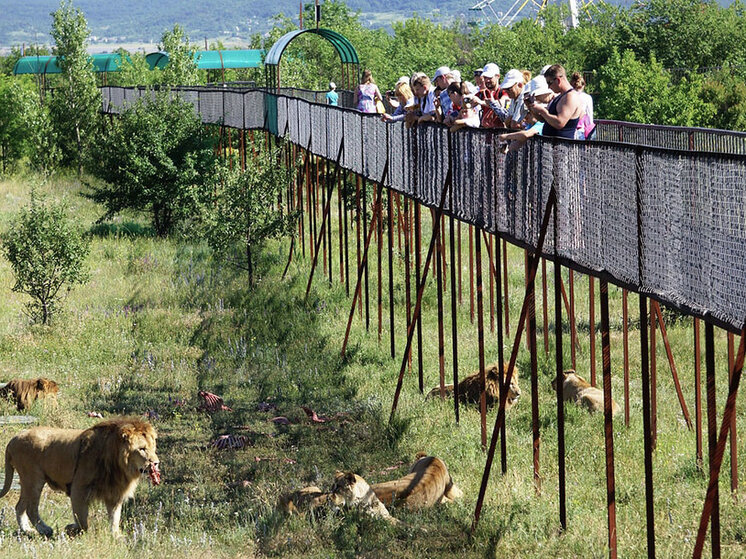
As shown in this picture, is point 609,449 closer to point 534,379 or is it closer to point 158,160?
point 534,379

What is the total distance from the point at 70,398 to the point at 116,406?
78 cm

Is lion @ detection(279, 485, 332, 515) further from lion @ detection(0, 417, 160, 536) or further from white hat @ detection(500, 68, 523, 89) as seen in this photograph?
white hat @ detection(500, 68, 523, 89)

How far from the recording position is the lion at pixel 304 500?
33.6ft

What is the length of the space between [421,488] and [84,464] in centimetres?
295

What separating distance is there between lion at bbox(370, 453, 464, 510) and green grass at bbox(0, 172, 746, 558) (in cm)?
18

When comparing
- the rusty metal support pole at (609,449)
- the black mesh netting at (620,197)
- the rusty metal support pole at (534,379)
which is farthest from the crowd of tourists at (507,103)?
the rusty metal support pole at (609,449)

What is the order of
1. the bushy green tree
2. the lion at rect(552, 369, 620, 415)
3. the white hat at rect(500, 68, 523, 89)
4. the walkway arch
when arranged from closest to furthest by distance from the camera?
the white hat at rect(500, 68, 523, 89) → the lion at rect(552, 369, 620, 415) → the walkway arch → the bushy green tree

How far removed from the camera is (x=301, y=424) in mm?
14172

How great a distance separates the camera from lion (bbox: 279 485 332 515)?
1023 cm

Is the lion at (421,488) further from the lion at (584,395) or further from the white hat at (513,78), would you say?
the white hat at (513,78)

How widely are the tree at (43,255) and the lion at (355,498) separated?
11.6 meters

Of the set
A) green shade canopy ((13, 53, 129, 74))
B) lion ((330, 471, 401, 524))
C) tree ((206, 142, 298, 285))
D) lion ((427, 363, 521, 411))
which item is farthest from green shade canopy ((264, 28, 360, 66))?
green shade canopy ((13, 53, 129, 74))

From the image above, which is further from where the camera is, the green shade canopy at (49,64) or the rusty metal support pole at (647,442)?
the green shade canopy at (49,64)

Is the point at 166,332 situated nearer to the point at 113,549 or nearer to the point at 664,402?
the point at 664,402
